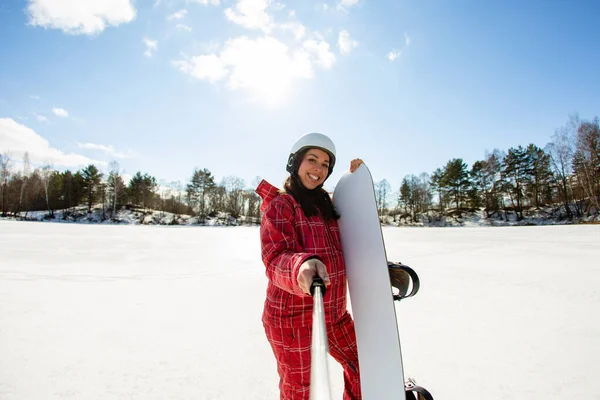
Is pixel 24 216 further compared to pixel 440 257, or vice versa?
pixel 24 216

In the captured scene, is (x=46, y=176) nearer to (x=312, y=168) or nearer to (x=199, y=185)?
(x=199, y=185)

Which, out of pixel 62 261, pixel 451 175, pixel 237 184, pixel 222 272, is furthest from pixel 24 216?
pixel 451 175

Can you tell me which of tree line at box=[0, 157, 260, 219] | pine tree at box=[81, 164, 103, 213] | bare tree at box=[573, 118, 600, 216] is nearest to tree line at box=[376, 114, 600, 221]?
bare tree at box=[573, 118, 600, 216]

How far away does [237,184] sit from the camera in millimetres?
55219

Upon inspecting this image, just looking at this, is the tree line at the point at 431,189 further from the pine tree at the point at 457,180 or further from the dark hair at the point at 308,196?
the dark hair at the point at 308,196

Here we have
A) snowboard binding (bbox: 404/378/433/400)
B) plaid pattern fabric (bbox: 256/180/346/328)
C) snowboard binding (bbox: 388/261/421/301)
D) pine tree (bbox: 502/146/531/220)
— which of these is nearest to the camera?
Answer: plaid pattern fabric (bbox: 256/180/346/328)

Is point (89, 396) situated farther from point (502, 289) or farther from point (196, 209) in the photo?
point (196, 209)

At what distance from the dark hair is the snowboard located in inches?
6.3

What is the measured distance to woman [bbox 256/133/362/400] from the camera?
4.41ft

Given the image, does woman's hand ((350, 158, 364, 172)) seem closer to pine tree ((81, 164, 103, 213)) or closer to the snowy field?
the snowy field

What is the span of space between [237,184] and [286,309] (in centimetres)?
5538

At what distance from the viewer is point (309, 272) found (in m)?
0.96

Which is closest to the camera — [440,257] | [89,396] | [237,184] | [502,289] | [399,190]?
[89,396]

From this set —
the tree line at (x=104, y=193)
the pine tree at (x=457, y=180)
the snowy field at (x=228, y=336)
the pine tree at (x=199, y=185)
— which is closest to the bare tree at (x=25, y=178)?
the tree line at (x=104, y=193)
